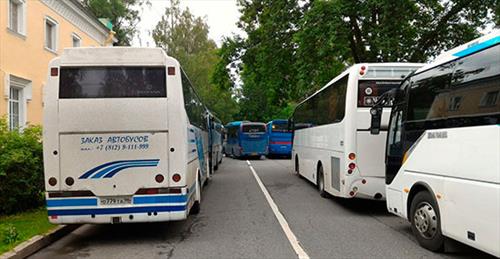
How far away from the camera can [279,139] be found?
3494 centimetres

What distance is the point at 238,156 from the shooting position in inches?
1394

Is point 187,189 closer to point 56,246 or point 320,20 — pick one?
point 56,246

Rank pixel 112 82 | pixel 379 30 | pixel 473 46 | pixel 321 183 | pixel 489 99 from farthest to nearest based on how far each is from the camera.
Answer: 1. pixel 379 30
2. pixel 321 183
3. pixel 112 82
4. pixel 473 46
5. pixel 489 99

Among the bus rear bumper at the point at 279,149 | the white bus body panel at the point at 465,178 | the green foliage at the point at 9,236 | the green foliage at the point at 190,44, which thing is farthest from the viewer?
the green foliage at the point at 190,44

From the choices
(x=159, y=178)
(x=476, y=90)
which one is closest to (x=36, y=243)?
(x=159, y=178)

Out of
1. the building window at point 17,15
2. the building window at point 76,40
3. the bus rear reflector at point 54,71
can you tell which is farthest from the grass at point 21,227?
the building window at point 76,40

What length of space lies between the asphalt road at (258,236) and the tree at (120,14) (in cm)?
3133

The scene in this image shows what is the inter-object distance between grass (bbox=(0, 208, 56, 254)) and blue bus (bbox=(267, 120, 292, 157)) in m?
25.6

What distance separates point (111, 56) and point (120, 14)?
34790mm

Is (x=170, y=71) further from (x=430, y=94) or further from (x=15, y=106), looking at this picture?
(x=15, y=106)

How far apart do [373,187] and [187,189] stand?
13.5 ft

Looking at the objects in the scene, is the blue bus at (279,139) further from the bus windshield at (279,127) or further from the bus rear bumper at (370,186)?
the bus rear bumper at (370,186)

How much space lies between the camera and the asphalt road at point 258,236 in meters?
6.61

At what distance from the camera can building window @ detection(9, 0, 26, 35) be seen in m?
16.2
